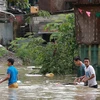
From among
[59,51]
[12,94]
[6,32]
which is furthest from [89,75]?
[6,32]

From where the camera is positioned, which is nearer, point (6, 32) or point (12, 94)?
point (12, 94)

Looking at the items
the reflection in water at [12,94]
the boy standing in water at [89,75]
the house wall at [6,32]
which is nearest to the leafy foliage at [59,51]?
the boy standing in water at [89,75]

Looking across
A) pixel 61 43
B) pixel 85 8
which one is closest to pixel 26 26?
pixel 61 43

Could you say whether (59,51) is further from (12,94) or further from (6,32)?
(6,32)

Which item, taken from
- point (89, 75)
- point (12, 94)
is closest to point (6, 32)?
point (89, 75)

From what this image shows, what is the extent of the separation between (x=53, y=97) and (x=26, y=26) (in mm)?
27774

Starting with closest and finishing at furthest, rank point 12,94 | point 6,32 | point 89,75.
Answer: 1. point 12,94
2. point 89,75
3. point 6,32

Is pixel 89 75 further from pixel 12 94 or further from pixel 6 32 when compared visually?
pixel 6 32

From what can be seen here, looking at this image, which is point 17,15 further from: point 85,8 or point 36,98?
point 36,98

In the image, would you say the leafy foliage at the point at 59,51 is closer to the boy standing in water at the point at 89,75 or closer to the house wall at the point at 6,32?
the boy standing in water at the point at 89,75

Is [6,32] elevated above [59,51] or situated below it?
above

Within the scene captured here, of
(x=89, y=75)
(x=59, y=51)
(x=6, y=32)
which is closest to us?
(x=89, y=75)

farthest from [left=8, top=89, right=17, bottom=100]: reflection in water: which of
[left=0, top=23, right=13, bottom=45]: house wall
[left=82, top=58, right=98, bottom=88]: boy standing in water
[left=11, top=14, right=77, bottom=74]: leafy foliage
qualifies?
[left=0, top=23, right=13, bottom=45]: house wall

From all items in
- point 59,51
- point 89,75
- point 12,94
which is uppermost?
point 59,51
